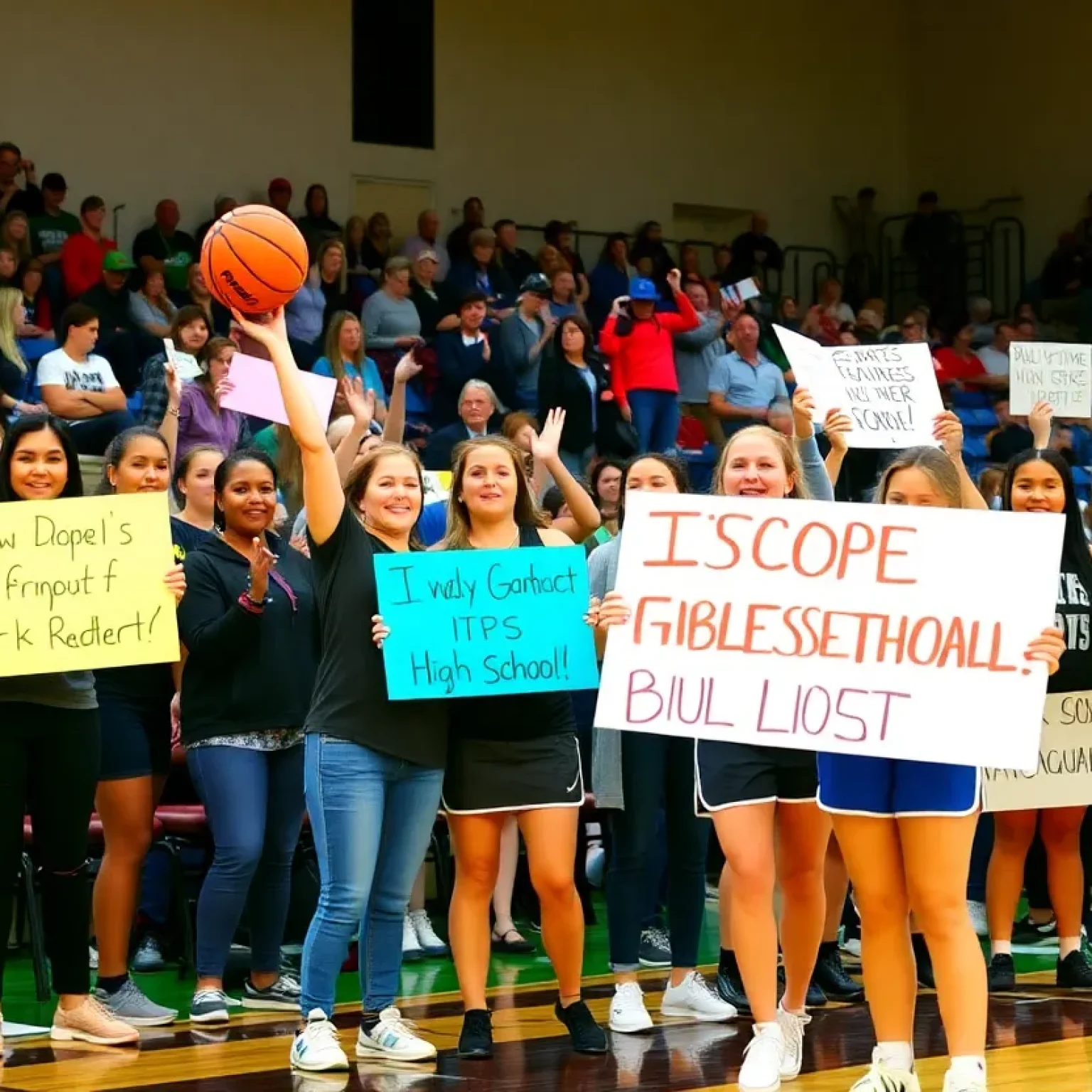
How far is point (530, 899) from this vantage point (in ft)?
28.3

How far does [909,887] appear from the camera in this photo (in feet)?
15.6

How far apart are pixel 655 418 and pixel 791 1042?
8537 mm

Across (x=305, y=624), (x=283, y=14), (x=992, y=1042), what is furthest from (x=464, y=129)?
(x=992, y=1042)

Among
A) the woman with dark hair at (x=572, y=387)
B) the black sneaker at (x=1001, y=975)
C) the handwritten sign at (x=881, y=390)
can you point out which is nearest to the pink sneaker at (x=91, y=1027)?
the black sneaker at (x=1001, y=975)

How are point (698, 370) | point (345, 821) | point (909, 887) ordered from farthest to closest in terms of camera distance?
1. point (698, 370)
2. point (345, 821)
3. point (909, 887)

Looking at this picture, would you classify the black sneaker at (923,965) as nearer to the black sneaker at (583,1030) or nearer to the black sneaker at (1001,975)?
the black sneaker at (1001,975)

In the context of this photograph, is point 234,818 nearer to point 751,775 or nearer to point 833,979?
point 751,775

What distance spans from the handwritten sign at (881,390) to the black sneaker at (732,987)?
2.30 m

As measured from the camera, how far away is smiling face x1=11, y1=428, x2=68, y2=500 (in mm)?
5812

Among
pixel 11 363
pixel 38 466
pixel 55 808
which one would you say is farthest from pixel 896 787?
pixel 11 363

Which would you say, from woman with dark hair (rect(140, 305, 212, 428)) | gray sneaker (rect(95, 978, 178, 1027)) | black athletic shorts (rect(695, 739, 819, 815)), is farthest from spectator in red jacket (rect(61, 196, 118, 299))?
black athletic shorts (rect(695, 739, 819, 815))

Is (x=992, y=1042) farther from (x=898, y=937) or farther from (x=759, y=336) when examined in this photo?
(x=759, y=336)

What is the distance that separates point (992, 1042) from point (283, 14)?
1383cm

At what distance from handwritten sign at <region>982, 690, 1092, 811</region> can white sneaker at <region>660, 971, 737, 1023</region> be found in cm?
116
